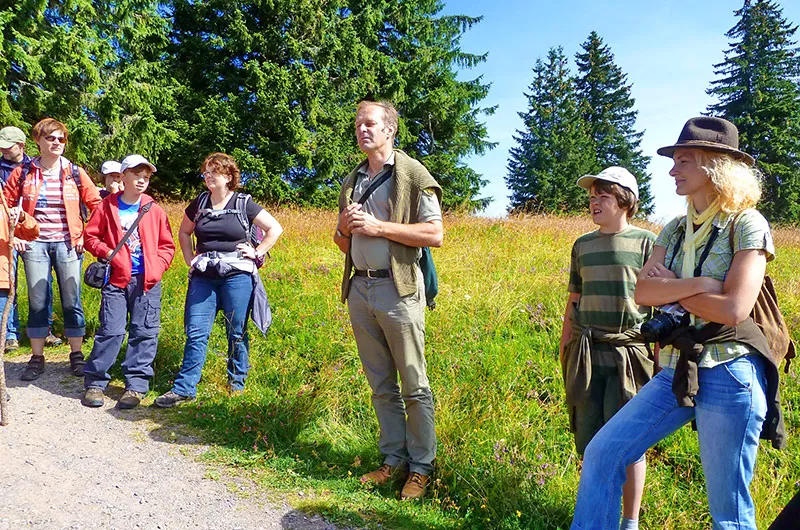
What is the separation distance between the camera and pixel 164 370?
5371mm

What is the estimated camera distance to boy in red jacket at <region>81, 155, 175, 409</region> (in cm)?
477

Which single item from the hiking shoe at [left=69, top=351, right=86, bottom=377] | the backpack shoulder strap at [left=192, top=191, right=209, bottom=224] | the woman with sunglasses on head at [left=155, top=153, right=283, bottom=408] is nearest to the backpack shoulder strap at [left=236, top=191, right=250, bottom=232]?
the woman with sunglasses on head at [left=155, top=153, right=283, bottom=408]

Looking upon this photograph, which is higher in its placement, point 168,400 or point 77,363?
point 77,363

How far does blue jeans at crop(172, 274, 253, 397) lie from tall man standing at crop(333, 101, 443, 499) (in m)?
1.61

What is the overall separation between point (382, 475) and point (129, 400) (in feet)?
7.90

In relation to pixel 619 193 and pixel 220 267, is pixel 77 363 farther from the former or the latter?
pixel 619 193

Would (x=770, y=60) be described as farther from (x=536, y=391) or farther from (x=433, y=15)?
(x=536, y=391)

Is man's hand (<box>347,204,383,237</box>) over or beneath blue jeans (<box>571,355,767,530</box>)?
over

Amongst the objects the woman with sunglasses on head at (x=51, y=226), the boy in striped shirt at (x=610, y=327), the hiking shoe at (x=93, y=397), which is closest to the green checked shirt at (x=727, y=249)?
the boy in striped shirt at (x=610, y=327)

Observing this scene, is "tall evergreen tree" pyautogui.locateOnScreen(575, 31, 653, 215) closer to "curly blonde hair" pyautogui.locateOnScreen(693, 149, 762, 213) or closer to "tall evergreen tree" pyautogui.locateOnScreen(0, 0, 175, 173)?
"tall evergreen tree" pyautogui.locateOnScreen(0, 0, 175, 173)

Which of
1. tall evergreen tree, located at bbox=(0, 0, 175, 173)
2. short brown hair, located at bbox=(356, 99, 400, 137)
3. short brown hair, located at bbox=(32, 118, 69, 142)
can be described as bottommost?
short brown hair, located at bbox=(356, 99, 400, 137)

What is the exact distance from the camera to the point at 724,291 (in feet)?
6.61

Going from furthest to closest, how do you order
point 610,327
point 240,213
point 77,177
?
point 77,177 → point 240,213 → point 610,327

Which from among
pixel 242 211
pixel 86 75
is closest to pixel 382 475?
pixel 242 211
